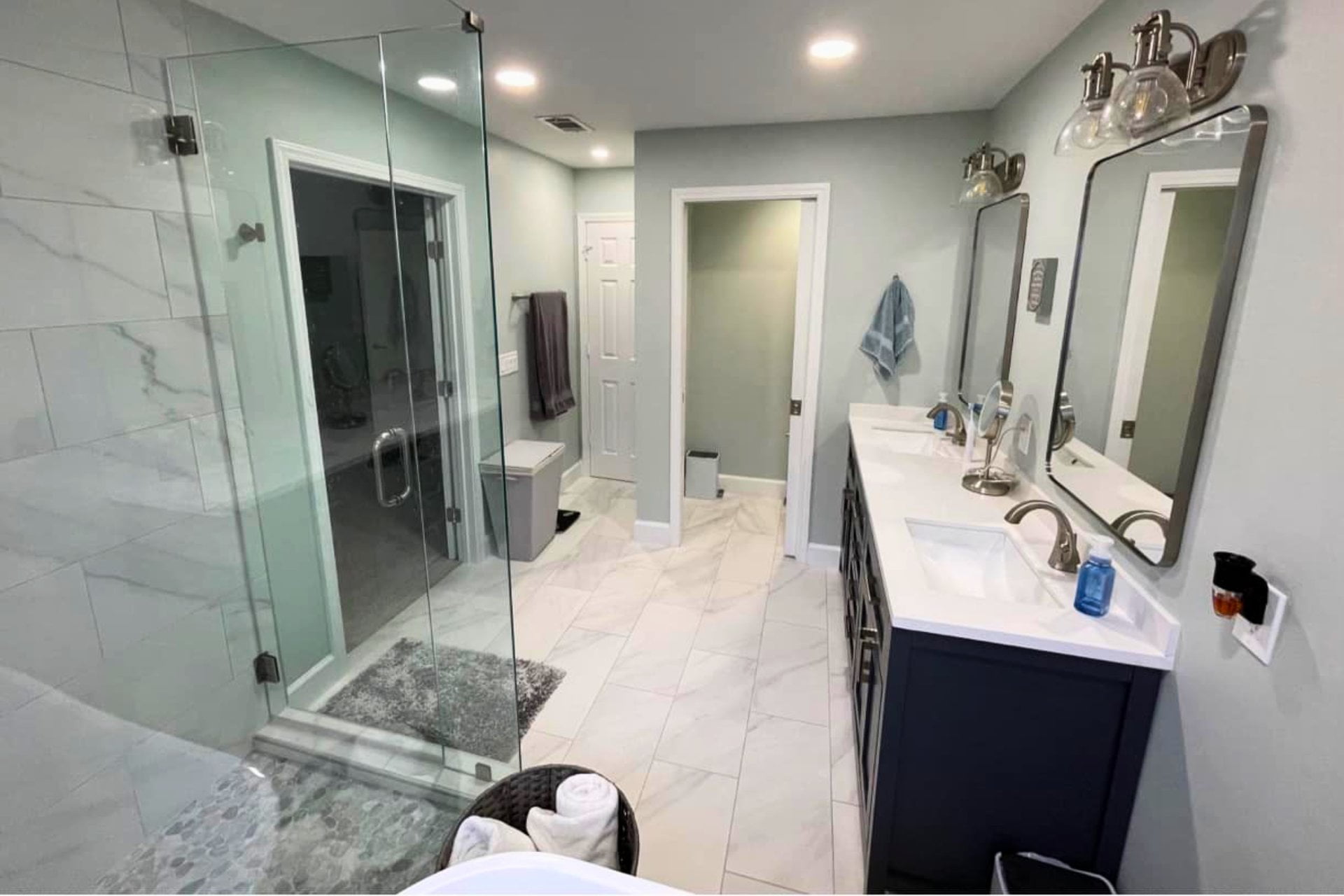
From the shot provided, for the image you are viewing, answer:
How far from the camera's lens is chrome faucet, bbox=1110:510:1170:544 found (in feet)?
4.34

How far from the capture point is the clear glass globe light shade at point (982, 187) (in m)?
2.39

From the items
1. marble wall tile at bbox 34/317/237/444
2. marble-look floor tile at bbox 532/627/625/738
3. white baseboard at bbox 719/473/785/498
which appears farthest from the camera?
white baseboard at bbox 719/473/785/498

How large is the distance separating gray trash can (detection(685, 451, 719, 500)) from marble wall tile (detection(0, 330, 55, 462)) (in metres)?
3.55

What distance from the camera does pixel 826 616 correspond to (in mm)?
3057

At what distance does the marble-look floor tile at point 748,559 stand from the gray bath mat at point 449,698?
49.9 inches

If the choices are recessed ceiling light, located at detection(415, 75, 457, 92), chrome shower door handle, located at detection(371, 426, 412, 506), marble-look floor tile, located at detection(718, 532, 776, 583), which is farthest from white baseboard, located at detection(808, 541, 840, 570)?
recessed ceiling light, located at detection(415, 75, 457, 92)

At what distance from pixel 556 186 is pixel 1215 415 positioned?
4097 millimetres

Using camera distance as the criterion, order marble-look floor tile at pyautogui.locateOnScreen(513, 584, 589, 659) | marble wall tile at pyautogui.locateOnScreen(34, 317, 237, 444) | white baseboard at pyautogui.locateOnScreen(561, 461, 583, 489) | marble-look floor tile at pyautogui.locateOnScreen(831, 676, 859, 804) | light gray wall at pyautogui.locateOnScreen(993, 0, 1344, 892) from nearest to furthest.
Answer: light gray wall at pyautogui.locateOnScreen(993, 0, 1344, 892)
marble wall tile at pyautogui.locateOnScreen(34, 317, 237, 444)
marble-look floor tile at pyautogui.locateOnScreen(831, 676, 859, 804)
marble-look floor tile at pyautogui.locateOnScreen(513, 584, 589, 659)
white baseboard at pyautogui.locateOnScreen(561, 461, 583, 489)

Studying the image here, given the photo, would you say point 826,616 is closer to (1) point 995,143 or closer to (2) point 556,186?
(1) point 995,143

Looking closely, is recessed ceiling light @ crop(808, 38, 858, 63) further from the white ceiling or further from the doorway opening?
the doorway opening

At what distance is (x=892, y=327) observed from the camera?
10.3ft

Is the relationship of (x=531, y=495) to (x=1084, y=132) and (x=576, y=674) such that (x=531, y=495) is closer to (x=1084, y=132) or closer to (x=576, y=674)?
(x=576, y=674)

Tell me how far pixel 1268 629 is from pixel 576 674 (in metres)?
2.23

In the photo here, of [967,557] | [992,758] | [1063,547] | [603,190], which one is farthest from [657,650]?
[603,190]
